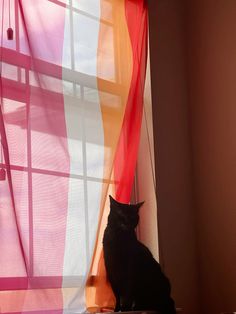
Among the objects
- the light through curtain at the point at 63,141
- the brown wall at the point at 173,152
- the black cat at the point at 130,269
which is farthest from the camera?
the brown wall at the point at 173,152

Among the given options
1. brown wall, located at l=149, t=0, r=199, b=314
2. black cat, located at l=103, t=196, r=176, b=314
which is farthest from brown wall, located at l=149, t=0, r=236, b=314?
black cat, located at l=103, t=196, r=176, b=314

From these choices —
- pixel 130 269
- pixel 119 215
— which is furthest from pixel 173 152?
pixel 130 269

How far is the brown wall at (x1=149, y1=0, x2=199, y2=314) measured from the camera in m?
2.49

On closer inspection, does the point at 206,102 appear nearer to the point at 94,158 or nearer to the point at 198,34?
the point at 198,34

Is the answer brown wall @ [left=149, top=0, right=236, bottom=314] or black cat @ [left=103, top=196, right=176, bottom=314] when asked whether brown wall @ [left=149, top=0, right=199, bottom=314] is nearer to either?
brown wall @ [left=149, top=0, right=236, bottom=314]

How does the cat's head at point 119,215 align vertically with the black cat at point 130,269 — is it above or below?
above

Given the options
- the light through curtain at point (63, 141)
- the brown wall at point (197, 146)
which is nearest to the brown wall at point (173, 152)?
the brown wall at point (197, 146)

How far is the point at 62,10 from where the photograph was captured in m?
2.10

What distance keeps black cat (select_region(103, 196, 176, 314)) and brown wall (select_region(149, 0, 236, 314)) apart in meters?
0.30

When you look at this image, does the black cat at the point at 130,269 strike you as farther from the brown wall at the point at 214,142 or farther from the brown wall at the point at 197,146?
the brown wall at the point at 214,142

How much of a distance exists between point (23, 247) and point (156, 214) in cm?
80

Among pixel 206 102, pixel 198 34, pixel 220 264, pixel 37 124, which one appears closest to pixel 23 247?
pixel 37 124

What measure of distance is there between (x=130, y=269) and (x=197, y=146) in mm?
860

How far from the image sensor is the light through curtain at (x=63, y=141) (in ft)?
5.95
